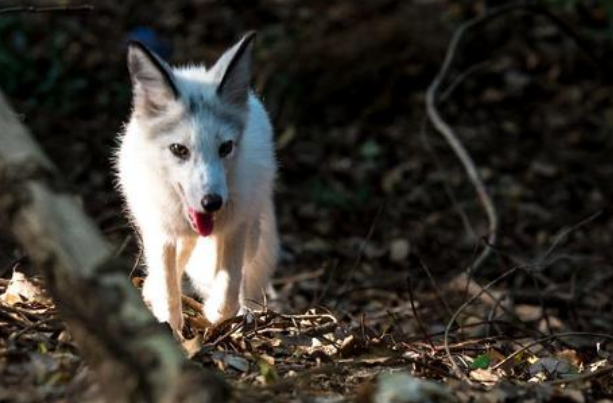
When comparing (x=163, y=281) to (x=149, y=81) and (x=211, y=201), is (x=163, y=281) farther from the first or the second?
(x=149, y=81)

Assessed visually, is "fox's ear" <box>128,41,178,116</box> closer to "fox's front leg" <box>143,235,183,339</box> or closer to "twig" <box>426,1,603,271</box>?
"fox's front leg" <box>143,235,183,339</box>

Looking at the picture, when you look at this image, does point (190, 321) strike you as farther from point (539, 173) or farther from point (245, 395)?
point (539, 173)

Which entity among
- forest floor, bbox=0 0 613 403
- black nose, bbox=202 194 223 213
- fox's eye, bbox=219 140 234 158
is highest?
fox's eye, bbox=219 140 234 158

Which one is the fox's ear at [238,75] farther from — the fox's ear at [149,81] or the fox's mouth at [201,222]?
the fox's mouth at [201,222]

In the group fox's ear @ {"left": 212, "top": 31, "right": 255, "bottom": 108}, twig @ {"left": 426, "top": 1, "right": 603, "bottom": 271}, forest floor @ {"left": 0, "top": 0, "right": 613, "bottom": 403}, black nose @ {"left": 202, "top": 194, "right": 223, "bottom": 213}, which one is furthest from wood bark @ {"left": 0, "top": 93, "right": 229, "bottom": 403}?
twig @ {"left": 426, "top": 1, "right": 603, "bottom": 271}

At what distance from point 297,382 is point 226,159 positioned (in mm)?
1433

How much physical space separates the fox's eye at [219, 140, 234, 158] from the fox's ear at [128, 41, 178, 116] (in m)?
0.32

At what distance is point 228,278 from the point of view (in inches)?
218

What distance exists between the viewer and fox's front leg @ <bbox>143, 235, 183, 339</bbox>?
5.29m

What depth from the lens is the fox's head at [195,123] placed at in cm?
486

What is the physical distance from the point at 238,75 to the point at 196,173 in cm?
63

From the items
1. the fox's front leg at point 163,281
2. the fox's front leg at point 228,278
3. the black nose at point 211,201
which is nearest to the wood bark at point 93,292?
the black nose at point 211,201

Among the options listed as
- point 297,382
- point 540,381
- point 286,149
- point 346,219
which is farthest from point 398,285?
point 297,382

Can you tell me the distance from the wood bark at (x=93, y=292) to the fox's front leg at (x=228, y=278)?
7.08 ft
